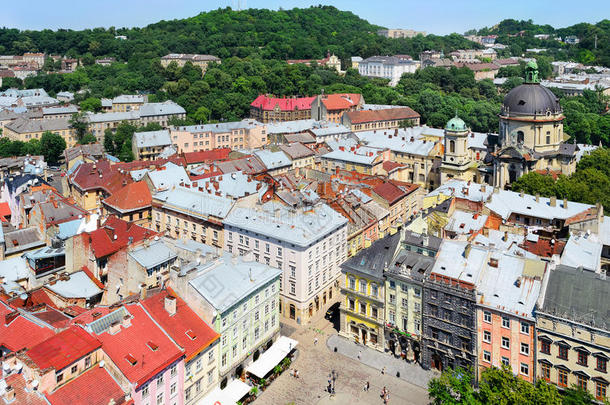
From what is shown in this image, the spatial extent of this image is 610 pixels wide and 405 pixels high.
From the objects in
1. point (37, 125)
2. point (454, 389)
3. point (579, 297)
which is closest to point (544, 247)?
point (579, 297)

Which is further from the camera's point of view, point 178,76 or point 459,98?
point 178,76

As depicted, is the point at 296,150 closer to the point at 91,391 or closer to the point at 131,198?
the point at 131,198

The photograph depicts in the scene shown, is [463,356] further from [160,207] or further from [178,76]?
[178,76]

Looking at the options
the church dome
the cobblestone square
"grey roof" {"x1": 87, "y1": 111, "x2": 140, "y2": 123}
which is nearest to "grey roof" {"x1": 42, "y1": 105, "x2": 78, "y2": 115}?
"grey roof" {"x1": 87, "y1": 111, "x2": 140, "y2": 123}

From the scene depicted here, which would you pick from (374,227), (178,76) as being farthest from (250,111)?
(374,227)

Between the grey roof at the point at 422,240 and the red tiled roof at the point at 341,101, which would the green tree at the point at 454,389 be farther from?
the red tiled roof at the point at 341,101

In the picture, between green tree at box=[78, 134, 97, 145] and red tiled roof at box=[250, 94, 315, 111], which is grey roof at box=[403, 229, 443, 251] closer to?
green tree at box=[78, 134, 97, 145]
